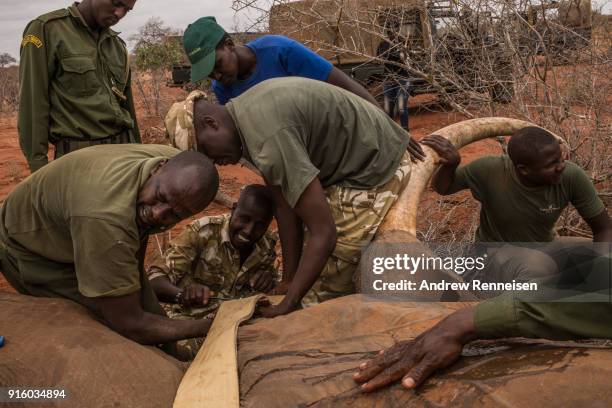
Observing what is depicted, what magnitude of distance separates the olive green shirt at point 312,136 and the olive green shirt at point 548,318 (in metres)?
0.89

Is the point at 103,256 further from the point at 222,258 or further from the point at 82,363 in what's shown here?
Result: the point at 222,258

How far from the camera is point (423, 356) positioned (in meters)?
1.63

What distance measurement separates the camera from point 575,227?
453cm

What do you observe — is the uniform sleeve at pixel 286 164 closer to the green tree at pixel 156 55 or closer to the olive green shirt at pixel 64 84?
the olive green shirt at pixel 64 84

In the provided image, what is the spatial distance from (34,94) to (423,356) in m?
2.39

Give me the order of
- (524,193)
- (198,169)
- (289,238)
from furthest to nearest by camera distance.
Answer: (524,193), (289,238), (198,169)

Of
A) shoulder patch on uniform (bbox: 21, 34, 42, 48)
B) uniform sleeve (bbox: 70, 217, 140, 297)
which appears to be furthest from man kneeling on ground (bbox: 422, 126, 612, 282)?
shoulder patch on uniform (bbox: 21, 34, 42, 48)

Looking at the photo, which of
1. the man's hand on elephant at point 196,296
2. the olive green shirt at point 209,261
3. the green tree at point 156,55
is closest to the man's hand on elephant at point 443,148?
the olive green shirt at point 209,261

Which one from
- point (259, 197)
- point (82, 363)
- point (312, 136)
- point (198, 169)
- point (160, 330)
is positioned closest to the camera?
point (82, 363)

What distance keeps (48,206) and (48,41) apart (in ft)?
4.75

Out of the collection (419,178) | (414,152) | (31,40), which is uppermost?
(31,40)

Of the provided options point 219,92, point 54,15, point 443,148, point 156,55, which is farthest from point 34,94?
point 156,55

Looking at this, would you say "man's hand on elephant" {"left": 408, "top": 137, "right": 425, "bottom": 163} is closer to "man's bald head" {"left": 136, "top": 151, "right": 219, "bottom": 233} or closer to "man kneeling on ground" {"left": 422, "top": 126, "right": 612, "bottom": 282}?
"man kneeling on ground" {"left": 422, "top": 126, "right": 612, "bottom": 282}

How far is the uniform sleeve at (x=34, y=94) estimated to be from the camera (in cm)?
317
